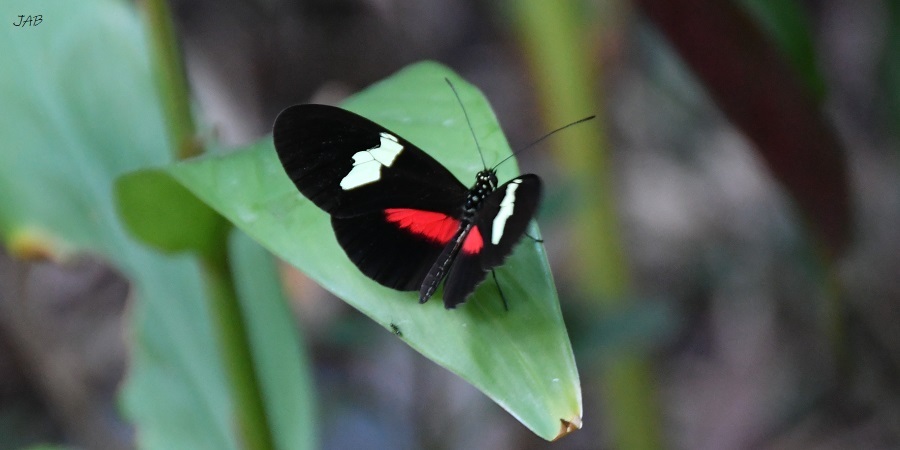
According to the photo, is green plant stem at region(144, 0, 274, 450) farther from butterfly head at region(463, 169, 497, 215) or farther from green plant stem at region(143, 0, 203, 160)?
butterfly head at region(463, 169, 497, 215)

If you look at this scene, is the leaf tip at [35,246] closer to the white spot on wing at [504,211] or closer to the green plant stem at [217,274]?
the green plant stem at [217,274]

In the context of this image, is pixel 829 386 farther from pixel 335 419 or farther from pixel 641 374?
pixel 335 419

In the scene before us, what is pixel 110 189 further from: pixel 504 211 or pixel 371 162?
pixel 504 211

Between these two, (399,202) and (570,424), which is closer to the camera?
(570,424)

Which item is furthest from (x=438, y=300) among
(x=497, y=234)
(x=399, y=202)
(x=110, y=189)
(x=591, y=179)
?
(x=591, y=179)

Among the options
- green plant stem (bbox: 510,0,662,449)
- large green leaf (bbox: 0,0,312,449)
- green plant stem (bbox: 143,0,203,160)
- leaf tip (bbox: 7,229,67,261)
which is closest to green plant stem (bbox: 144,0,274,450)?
green plant stem (bbox: 143,0,203,160)
